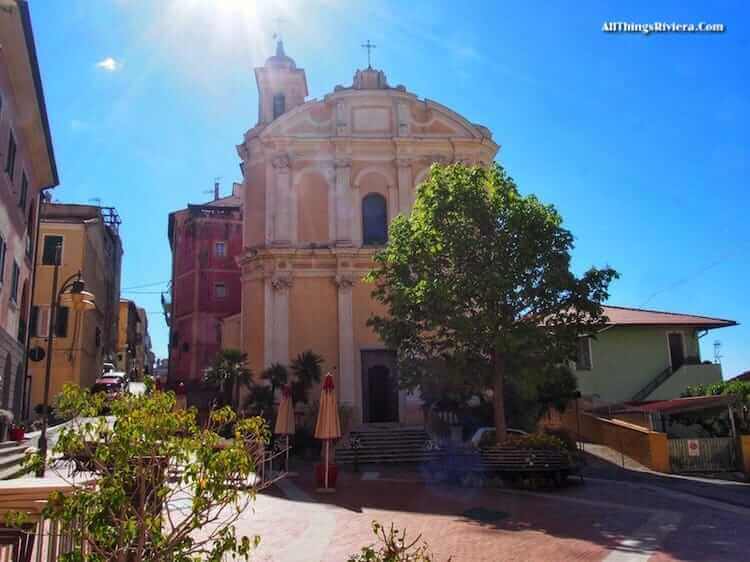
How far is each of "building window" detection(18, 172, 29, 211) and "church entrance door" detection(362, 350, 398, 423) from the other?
1537 centimetres

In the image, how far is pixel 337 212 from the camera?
32.1 m

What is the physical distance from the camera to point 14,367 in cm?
1916

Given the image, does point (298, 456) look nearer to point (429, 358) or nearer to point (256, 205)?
point (429, 358)

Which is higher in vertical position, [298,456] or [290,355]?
[290,355]

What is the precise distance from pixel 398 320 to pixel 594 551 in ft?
39.3

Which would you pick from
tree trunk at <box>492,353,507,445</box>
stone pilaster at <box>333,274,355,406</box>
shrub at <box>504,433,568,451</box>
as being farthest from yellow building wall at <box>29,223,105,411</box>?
shrub at <box>504,433,568,451</box>

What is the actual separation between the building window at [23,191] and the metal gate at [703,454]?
2211cm

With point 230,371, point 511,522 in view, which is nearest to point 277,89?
point 230,371

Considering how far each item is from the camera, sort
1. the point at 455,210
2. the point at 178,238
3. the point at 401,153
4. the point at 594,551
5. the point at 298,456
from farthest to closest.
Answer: the point at 178,238 < the point at 401,153 < the point at 298,456 < the point at 455,210 < the point at 594,551

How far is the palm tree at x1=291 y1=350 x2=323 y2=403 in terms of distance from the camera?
28.3 metres

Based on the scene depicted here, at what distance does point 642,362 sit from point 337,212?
1640 cm

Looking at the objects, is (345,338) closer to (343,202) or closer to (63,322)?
(343,202)

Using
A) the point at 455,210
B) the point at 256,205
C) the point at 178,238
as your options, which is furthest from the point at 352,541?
the point at 178,238

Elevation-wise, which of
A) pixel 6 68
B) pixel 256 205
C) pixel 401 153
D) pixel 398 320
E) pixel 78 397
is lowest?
pixel 78 397
